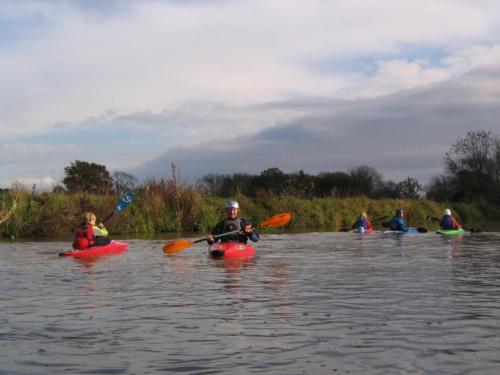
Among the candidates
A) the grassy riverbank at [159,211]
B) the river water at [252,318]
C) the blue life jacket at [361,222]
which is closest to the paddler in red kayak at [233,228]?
the river water at [252,318]

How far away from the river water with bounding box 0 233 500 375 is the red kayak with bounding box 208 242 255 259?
180 centimetres

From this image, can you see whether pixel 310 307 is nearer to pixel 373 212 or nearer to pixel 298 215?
pixel 298 215

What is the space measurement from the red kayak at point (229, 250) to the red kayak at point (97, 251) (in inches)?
115

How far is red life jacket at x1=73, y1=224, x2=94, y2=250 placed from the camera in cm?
1645

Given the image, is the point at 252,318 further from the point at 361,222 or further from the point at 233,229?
the point at 361,222

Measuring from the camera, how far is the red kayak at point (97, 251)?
15828mm

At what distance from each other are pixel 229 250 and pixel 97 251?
11.4 ft

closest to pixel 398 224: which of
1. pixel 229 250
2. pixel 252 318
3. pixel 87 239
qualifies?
pixel 229 250

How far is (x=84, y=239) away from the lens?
16.5 meters

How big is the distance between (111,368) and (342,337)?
2.12 meters

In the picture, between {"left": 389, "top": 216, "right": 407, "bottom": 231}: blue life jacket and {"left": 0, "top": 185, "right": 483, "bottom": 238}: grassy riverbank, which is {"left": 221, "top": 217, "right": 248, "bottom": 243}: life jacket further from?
{"left": 389, "top": 216, "right": 407, "bottom": 231}: blue life jacket

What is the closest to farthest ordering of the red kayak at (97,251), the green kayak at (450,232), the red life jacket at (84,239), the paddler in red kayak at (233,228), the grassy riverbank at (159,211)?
1. the red kayak at (97,251)
2. the paddler in red kayak at (233,228)
3. the red life jacket at (84,239)
4. the green kayak at (450,232)
5. the grassy riverbank at (159,211)

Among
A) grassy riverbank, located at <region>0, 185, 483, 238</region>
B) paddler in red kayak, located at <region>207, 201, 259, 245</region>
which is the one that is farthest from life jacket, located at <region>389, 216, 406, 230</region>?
paddler in red kayak, located at <region>207, 201, 259, 245</region>

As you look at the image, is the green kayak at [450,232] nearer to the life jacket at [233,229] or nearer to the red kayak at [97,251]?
the life jacket at [233,229]
